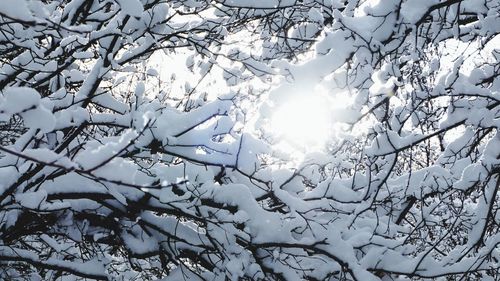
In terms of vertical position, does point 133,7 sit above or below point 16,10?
above

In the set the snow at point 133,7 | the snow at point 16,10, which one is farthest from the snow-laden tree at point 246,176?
the snow at point 16,10

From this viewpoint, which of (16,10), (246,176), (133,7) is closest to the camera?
(16,10)

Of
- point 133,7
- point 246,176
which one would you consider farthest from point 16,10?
point 246,176

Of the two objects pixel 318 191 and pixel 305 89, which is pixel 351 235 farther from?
pixel 305 89

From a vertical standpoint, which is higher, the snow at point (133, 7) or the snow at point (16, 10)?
the snow at point (133, 7)

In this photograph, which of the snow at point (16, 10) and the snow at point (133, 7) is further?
the snow at point (133, 7)

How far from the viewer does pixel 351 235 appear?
3.27 m

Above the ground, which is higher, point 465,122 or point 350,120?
point 465,122

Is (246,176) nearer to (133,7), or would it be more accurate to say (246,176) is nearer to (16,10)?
(133,7)

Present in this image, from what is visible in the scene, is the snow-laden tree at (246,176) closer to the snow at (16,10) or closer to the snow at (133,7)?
the snow at (133,7)

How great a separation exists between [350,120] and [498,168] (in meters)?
1.04

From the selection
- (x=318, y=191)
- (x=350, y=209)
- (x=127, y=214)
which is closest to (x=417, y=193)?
Answer: (x=350, y=209)

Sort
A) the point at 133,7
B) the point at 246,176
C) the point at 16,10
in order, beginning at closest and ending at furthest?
the point at 16,10, the point at 133,7, the point at 246,176

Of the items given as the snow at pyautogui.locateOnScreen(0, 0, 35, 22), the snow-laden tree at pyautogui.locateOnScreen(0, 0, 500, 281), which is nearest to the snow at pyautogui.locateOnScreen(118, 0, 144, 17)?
the snow-laden tree at pyautogui.locateOnScreen(0, 0, 500, 281)
